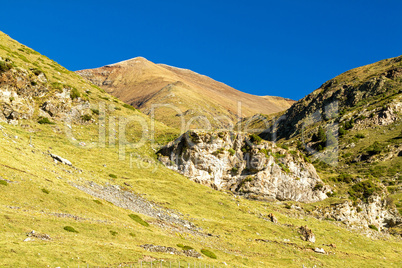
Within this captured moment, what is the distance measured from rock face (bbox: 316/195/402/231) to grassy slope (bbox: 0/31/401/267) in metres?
4.85

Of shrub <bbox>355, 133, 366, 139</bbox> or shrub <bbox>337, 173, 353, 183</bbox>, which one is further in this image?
shrub <bbox>355, 133, 366, 139</bbox>

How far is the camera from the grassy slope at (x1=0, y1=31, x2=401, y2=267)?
2948 centimetres

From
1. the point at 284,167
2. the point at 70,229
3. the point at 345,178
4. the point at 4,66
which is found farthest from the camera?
the point at 345,178

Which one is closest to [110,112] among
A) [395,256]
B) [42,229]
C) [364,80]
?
[42,229]

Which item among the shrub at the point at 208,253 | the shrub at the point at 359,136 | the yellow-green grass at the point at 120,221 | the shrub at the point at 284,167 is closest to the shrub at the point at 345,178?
the shrub at the point at 284,167

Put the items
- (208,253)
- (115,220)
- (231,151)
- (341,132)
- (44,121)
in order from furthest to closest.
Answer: (341,132) → (231,151) → (44,121) → (115,220) → (208,253)

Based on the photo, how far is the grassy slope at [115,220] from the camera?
2948cm

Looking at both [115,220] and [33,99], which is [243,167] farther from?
[33,99]

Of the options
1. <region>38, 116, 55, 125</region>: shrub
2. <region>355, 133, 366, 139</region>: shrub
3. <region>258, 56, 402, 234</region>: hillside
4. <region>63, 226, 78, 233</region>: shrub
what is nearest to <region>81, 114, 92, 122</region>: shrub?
<region>38, 116, 55, 125</region>: shrub

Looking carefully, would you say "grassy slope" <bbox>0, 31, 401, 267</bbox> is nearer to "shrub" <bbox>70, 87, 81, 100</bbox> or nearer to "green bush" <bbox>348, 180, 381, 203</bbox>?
"shrub" <bbox>70, 87, 81, 100</bbox>

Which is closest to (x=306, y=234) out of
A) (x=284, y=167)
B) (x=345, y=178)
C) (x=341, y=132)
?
(x=284, y=167)

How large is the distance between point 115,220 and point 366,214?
59.4 m

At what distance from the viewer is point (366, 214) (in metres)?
75.8

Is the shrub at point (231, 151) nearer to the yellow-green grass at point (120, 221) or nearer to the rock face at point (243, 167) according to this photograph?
the rock face at point (243, 167)
